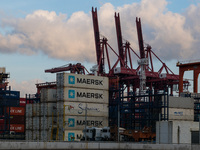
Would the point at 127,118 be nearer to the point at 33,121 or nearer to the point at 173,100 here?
the point at 173,100

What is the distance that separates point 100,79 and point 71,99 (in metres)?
9.32

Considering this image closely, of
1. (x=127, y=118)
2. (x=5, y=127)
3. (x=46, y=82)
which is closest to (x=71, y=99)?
(x=127, y=118)

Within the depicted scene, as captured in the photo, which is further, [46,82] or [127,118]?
[46,82]

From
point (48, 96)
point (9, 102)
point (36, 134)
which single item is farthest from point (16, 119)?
point (48, 96)

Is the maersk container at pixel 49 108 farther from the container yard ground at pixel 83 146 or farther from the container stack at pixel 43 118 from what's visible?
the container yard ground at pixel 83 146

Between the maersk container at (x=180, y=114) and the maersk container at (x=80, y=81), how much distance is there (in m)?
16.1

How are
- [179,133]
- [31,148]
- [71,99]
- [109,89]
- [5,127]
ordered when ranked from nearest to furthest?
[31,148] < [179,133] < [71,99] < [109,89] < [5,127]

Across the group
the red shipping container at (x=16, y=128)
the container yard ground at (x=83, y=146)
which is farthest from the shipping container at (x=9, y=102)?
the container yard ground at (x=83, y=146)

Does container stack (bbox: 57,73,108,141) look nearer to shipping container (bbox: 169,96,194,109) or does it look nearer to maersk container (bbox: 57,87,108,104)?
maersk container (bbox: 57,87,108,104)

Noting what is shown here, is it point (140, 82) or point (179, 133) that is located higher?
point (140, 82)

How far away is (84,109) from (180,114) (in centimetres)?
2183

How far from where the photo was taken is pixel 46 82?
5566 inches

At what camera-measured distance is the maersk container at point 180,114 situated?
304 ft

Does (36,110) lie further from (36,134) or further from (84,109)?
(84,109)
